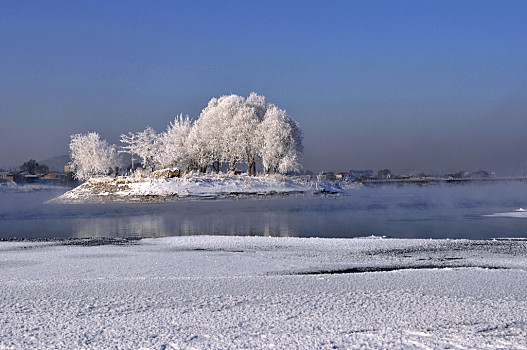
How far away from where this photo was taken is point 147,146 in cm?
7462

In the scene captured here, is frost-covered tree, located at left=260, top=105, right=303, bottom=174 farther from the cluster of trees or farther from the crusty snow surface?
the crusty snow surface

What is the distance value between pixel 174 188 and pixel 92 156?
102 feet

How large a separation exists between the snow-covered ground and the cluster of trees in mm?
6653

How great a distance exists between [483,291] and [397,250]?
253 inches

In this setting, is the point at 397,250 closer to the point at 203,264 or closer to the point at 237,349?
the point at 203,264

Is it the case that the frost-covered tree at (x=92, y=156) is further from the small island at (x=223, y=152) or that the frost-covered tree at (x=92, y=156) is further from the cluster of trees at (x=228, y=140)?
the cluster of trees at (x=228, y=140)

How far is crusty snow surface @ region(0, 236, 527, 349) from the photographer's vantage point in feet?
22.0

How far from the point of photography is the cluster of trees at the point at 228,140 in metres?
71.1

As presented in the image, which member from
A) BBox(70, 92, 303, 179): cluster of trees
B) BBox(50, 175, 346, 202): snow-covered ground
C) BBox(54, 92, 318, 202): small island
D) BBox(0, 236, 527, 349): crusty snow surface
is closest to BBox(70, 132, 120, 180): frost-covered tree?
BBox(54, 92, 318, 202): small island

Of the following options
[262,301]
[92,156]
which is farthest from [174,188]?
[262,301]

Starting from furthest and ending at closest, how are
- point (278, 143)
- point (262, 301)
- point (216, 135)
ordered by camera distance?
point (216, 135)
point (278, 143)
point (262, 301)

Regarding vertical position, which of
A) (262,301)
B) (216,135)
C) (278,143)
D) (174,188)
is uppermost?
(216,135)

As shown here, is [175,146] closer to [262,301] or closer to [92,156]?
[92,156]

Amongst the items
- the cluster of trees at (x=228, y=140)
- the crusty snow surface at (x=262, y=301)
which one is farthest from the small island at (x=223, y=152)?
the crusty snow surface at (x=262, y=301)
